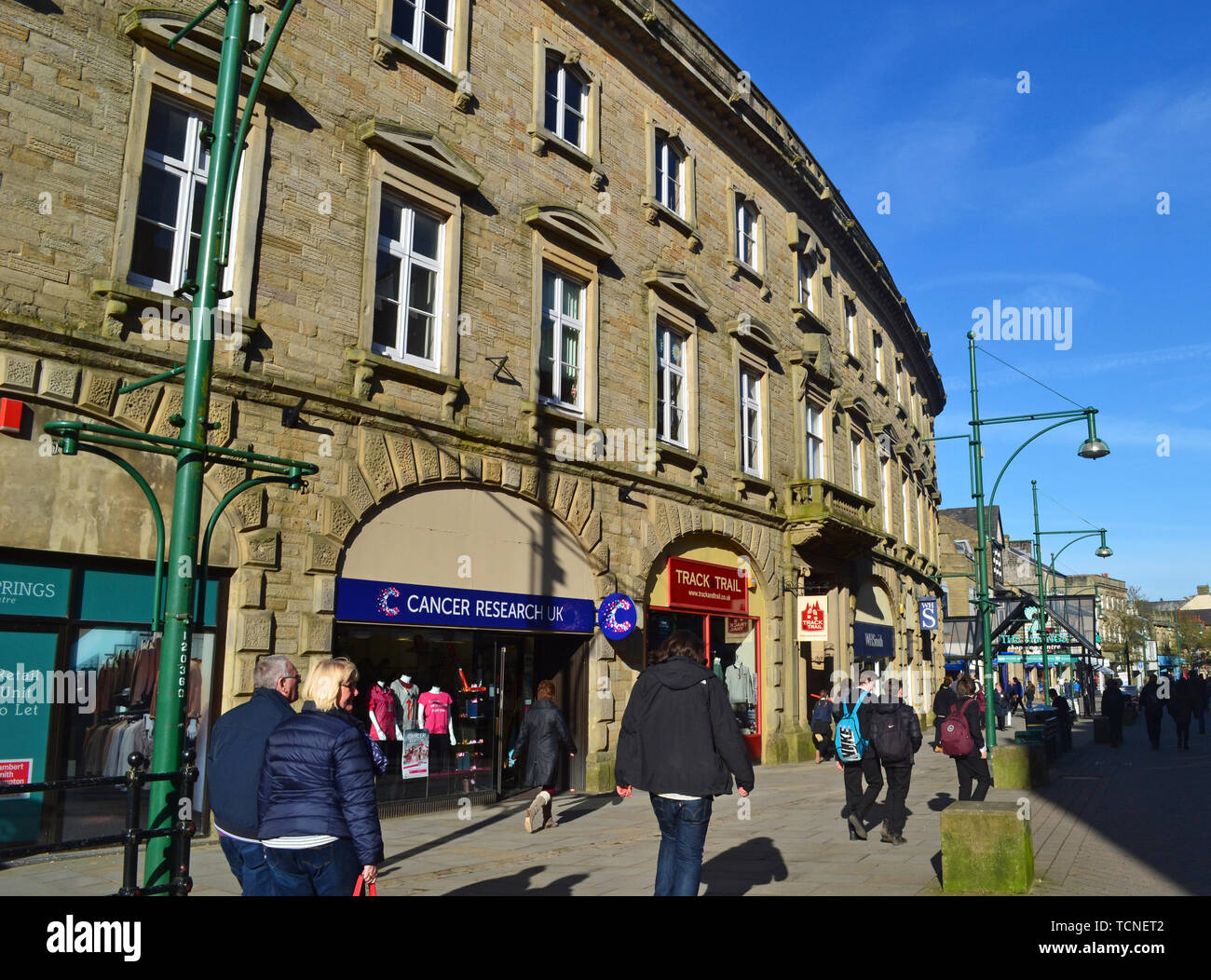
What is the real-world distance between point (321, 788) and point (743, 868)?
5682mm

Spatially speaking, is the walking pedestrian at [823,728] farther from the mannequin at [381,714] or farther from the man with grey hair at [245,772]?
the man with grey hair at [245,772]

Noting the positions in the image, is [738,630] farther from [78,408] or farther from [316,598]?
[78,408]

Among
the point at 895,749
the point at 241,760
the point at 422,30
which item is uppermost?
the point at 422,30

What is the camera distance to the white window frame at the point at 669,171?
19.8 meters

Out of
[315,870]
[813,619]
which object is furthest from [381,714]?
[813,619]

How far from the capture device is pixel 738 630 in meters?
20.8

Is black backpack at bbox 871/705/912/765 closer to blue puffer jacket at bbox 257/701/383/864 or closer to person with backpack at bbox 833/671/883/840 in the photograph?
person with backpack at bbox 833/671/883/840

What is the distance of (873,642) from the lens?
27688 mm

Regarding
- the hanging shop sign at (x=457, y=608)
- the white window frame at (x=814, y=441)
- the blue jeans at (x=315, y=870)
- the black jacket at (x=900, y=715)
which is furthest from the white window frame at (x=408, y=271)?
the white window frame at (x=814, y=441)

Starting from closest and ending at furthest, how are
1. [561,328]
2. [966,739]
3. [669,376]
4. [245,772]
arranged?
1. [245,772]
2. [966,739]
3. [561,328]
4. [669,376]

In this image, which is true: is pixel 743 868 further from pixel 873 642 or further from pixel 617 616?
pixel 873 642

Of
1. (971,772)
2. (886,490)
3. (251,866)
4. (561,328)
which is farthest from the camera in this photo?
(886,490)

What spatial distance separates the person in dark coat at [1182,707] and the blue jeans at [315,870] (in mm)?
25714
